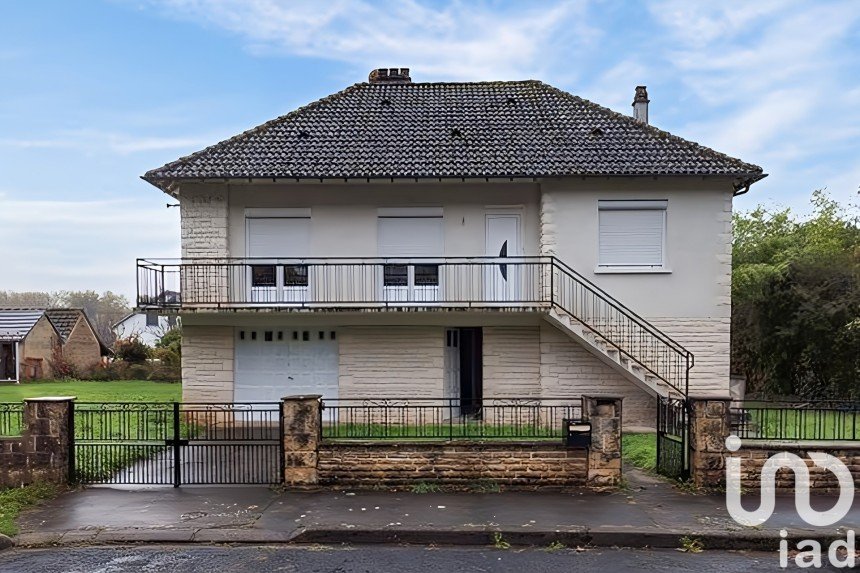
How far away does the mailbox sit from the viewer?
927 cm

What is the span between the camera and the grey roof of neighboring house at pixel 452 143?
15.2m

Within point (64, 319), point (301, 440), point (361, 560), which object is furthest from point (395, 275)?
point (64, 319)

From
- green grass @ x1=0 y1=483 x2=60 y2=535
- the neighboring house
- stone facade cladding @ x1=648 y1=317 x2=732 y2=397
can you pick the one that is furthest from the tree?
the neighboring house

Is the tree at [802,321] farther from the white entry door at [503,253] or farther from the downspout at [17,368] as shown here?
the downspout at [17,368]

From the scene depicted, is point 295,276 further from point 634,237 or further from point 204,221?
point 634,237

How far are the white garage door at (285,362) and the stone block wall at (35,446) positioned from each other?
261 inches

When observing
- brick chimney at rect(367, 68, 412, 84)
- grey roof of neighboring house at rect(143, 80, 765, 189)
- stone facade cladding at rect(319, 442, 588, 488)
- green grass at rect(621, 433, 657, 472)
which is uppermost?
brick chimney at rect(367, 68, 412, 84)

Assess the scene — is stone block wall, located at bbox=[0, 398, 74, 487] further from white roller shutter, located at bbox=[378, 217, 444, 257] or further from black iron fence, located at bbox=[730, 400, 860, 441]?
black iron fence, located at bbox=[730, 400, 860, 441]

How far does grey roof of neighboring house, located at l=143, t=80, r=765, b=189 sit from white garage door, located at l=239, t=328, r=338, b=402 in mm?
3905

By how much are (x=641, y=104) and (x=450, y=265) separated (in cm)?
772

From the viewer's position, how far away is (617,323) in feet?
49.8

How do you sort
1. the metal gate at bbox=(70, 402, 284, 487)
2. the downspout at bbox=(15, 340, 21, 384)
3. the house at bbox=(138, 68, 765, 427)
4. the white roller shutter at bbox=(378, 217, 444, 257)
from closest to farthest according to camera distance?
the metal gate at bbox=(70, 402, 284, 487), the house at bbox=(138, 68, 765, 427), the white roller shutter at bbox=(378, 217, 444, 257), the downspout at bbox=(15, 340, 21, 384)

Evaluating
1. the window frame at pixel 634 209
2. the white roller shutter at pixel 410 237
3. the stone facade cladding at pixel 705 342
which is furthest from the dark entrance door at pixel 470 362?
the stone facade cladding at pixel 705 342

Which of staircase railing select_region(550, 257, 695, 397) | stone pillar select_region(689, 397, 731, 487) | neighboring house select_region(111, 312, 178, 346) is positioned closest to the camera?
stone pillar select_region(689, 397, 731, 487)
